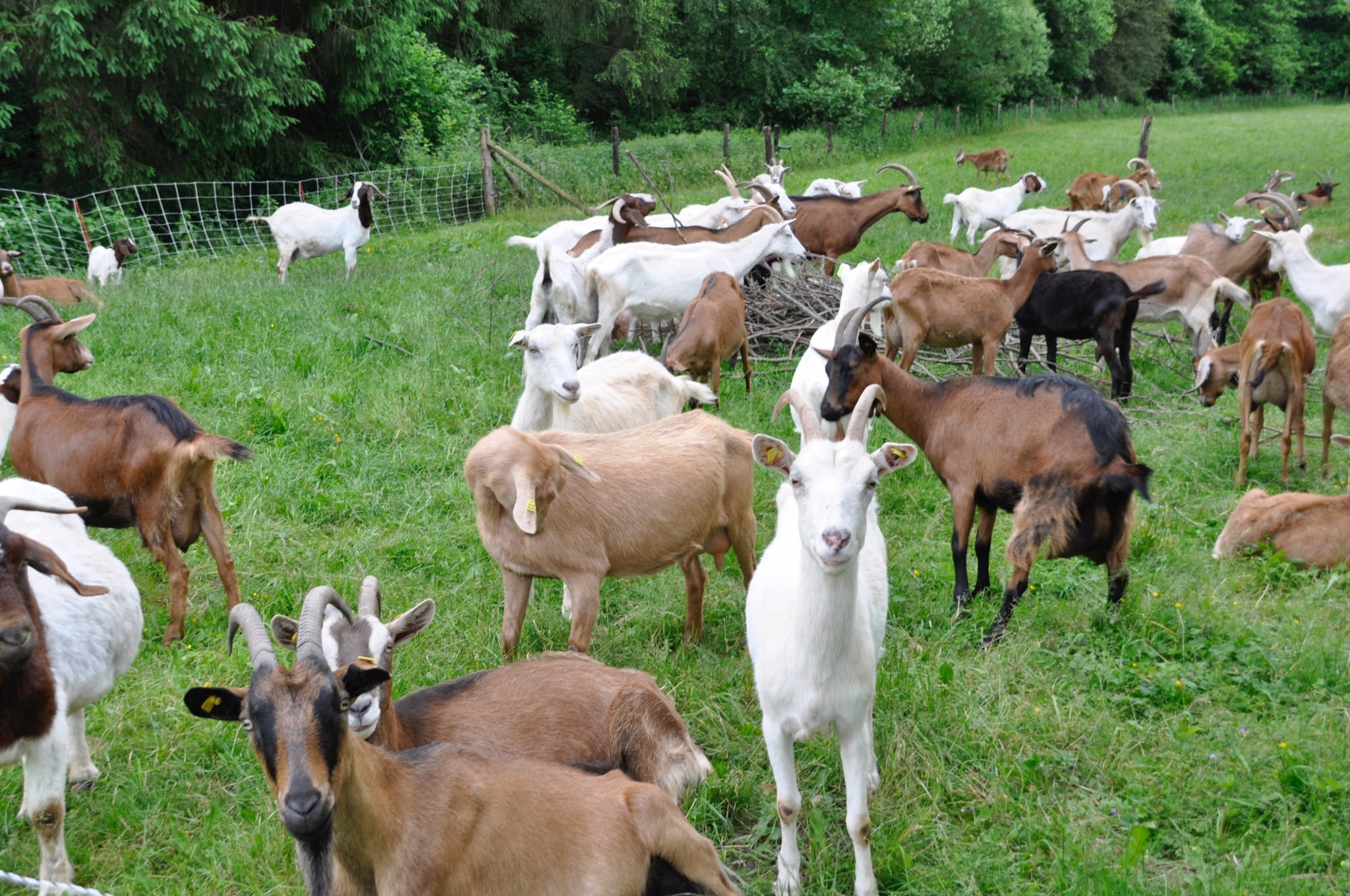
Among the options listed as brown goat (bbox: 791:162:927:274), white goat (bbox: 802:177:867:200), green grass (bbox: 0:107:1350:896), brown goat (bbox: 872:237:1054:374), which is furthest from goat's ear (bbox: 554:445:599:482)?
white goat (bbox: 802:177:867:200)

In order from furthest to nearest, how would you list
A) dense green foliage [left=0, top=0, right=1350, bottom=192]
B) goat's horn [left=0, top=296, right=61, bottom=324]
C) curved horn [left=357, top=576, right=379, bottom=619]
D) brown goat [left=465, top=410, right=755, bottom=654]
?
dense green foliage [left=0, top=0, right=1350, bottom=192] < goat's horn [left=0, top=296, right=61, bottom=324] < brown goat [left=465, top=410, right=755, bottom=654] < curved horn [left=357, top=576, right=379, bottom=619]

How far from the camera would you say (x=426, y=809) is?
304 cm

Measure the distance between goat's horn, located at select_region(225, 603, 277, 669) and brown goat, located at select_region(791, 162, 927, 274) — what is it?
34.4 feet

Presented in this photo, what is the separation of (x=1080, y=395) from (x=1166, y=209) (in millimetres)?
14440

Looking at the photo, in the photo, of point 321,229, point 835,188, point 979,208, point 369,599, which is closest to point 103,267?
point 321,229

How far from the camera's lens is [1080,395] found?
17.5ft

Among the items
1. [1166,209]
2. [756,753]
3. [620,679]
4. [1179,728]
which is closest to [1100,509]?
[1179,728]

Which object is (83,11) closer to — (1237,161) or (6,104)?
(6,104)

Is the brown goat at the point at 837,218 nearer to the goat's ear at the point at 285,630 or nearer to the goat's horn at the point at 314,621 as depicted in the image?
the goat's ear at the point at 285,630

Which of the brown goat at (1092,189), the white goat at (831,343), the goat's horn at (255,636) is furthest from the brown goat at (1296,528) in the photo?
the brown goat at (1092,189)

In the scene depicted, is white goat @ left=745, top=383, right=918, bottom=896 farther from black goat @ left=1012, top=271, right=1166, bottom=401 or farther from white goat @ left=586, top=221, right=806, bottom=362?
black goat @ left=1012, top=271, right=1166, bottom=401

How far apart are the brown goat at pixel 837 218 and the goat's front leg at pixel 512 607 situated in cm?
869

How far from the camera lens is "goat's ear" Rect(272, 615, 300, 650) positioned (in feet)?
12.2

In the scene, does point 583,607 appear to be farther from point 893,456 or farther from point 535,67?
point 535,67
